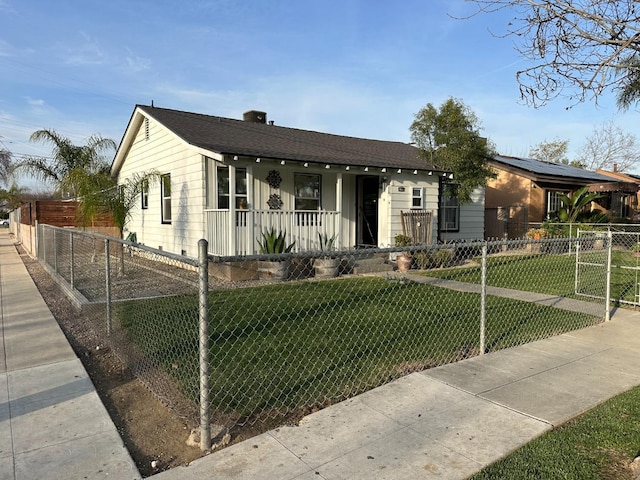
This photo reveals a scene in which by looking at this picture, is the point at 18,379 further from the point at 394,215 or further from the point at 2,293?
the point at 394,215

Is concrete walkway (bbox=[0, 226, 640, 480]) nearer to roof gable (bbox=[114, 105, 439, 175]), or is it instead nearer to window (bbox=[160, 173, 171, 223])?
roof gable (bbox=[114, 105, 439, 175])

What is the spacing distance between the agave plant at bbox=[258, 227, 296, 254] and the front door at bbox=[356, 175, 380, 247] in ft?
12.8

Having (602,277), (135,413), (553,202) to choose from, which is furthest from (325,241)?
(553,202)

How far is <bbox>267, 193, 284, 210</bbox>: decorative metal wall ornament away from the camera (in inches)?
476

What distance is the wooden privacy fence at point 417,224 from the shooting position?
1296 cm

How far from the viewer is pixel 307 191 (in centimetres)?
1292

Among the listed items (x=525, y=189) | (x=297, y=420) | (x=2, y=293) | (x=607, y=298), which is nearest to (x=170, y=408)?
(x=297, y=420)

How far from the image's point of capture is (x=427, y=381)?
13.5ft

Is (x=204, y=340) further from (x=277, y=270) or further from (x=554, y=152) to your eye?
(x=554, y=152)

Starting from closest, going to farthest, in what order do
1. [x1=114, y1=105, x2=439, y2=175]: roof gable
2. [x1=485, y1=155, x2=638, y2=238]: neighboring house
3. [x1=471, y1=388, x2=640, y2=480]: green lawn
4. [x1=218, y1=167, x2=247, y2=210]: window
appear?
[x1=471, y1=388, x2=640, y2=480]: green lawn
[x1=114, y1=105, x2=439, y2=175]: roof gable
[x1=218, y1=167, x2=247, y2=210]: window
[x1=485, y1=155, x2=638, y2=238]: neighboring house

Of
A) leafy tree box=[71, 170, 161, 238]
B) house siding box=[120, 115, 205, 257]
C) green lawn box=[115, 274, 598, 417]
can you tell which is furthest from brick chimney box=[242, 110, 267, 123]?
green lawn box=[115, 274, 598, 417]

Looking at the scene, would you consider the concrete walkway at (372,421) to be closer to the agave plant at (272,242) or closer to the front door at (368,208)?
the agave plant at (272,242)

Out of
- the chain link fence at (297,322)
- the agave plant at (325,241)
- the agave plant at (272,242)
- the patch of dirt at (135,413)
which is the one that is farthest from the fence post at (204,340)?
the agave plant at (325,241)

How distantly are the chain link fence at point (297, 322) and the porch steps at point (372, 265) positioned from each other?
0.15m
